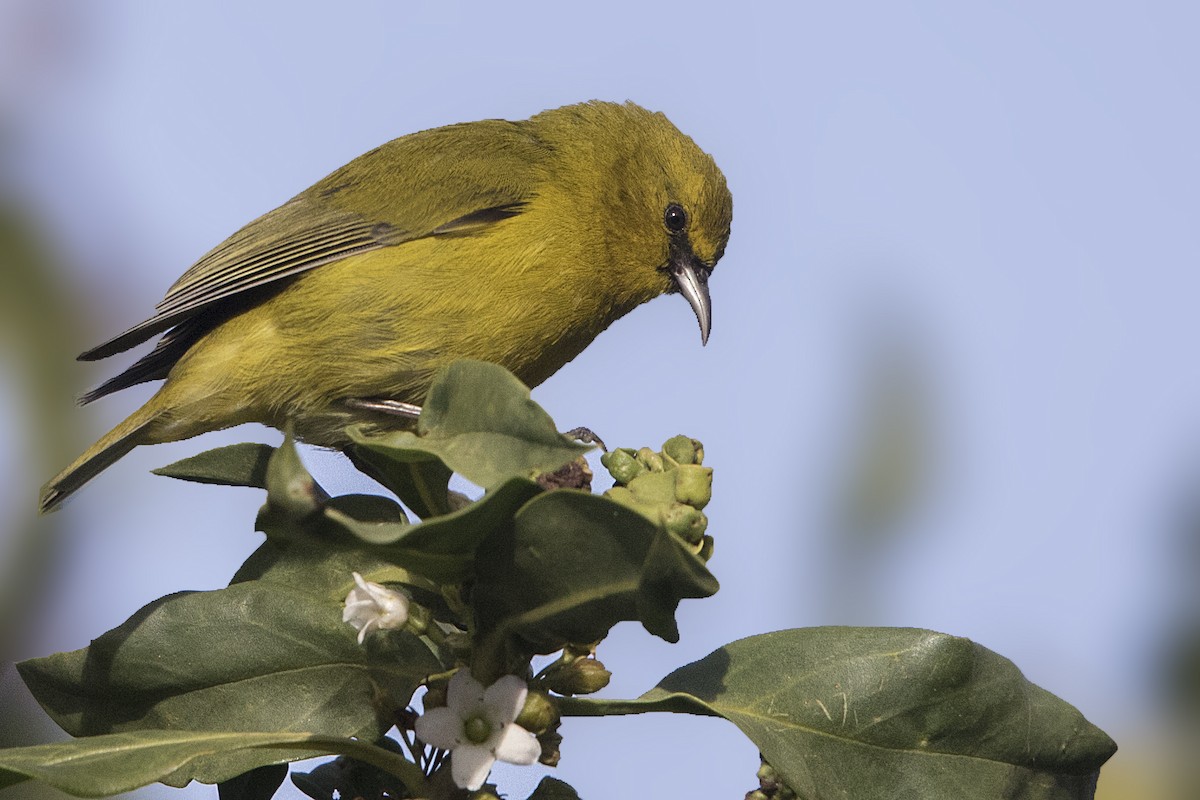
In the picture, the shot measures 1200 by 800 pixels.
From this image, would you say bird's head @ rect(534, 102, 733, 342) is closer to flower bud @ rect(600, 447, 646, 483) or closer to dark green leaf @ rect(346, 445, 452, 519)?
dark green leaf @ rect(346, 445, 452, 519)

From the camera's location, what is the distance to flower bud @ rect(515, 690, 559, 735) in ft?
6.79

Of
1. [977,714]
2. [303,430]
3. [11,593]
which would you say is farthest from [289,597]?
[303,430]

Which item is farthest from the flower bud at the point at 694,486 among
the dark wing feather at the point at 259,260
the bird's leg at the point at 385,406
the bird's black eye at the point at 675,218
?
the bird's black eye at the point at 675,218

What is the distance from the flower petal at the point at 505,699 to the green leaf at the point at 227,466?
0.65m

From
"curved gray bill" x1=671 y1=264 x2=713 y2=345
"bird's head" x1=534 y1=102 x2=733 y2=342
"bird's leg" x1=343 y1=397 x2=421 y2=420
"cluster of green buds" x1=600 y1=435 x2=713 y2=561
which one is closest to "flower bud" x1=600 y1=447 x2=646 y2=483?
"cluster of green buds" x1=600 y1=435 x2=713 y2=561

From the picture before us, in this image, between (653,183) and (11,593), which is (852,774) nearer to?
(11,593)

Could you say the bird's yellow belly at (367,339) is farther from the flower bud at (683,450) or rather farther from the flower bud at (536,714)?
the flower bud at (536,714)

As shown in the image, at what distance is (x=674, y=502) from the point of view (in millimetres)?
2105

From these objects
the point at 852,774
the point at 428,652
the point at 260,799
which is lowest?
the point at 260,799

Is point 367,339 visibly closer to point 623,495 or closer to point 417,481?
point 417,481

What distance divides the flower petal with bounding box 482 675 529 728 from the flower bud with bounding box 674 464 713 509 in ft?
1.23

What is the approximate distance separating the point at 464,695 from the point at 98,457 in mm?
2192

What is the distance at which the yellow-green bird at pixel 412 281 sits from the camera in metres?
3.85

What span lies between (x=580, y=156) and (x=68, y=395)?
1.85m
